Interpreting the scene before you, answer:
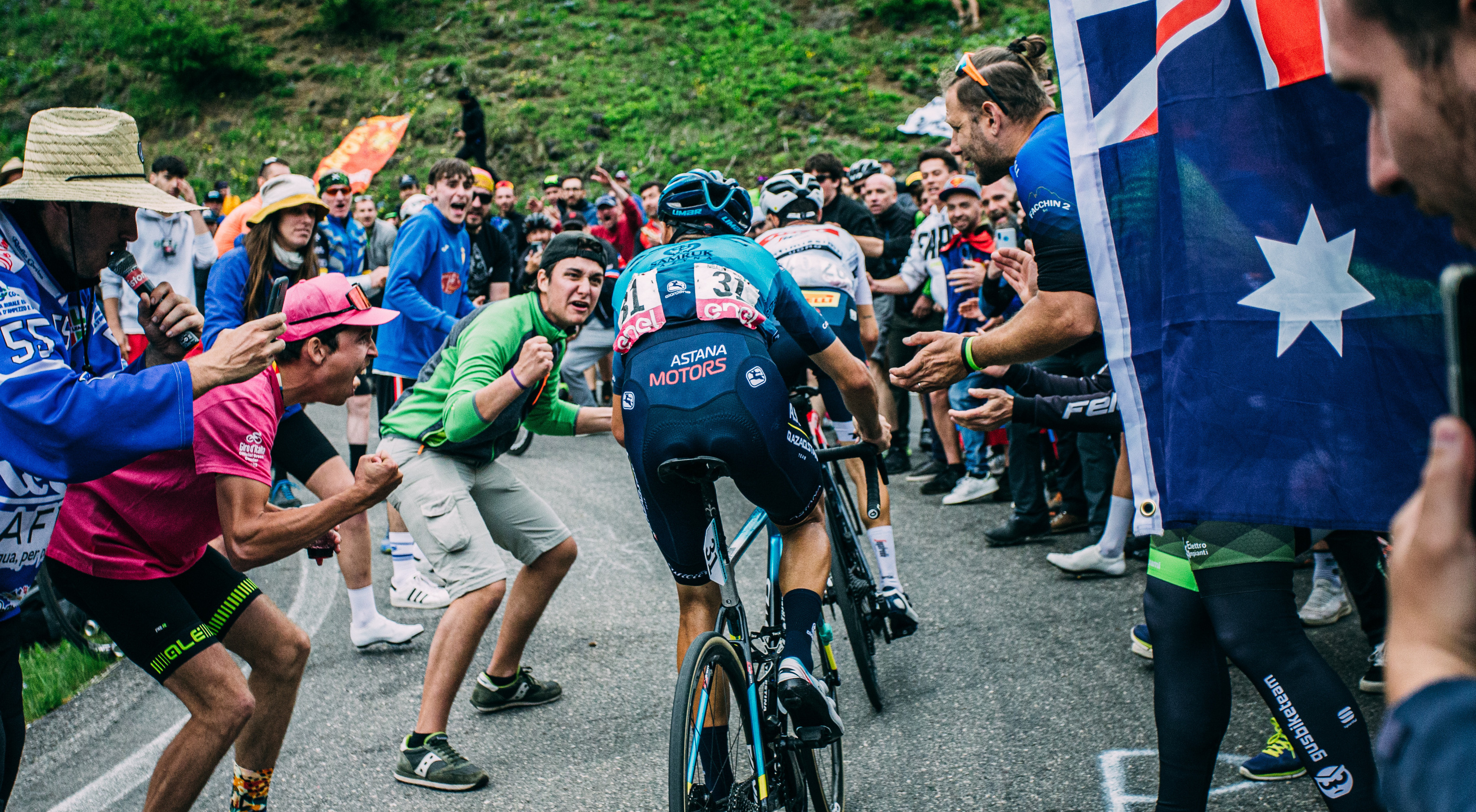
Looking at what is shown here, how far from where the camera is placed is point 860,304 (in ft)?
21.5

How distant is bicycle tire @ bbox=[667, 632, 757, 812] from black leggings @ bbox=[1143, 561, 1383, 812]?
1.09 meters

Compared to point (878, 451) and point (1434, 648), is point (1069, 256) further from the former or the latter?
point (1434, 648)

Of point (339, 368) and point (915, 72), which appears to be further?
point (915, 72)

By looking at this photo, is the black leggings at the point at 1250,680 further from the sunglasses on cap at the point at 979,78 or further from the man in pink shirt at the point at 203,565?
the man in pink shirt at the point at 203,565

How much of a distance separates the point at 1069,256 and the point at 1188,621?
42.5 inches

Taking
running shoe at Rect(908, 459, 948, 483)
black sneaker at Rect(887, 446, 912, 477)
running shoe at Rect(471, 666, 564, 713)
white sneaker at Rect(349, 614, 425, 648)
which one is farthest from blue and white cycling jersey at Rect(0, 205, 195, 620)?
black sneaker at Rect(887, 446, 912, 477)

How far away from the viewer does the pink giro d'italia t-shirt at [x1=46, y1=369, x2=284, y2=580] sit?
10.2 feet

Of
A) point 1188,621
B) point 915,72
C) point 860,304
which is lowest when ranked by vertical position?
point 1188,621

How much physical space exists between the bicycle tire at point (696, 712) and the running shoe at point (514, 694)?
6.77ft

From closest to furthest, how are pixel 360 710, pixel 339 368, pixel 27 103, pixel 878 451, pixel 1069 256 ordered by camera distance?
pixel 1069 256 < pixel 339 368 < pixel 878 451 < pixel 360 710 < pixel 27 103

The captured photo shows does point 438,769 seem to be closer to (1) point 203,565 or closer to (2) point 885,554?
(1) point 203,565

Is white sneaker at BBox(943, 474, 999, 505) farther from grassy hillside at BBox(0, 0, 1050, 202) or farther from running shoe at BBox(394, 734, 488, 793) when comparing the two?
grassy hillside at BBox(0, 0, 1050, 202)

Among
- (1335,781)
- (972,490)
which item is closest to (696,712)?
(1335,781)

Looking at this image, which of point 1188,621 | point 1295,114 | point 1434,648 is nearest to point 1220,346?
point 1295,114
